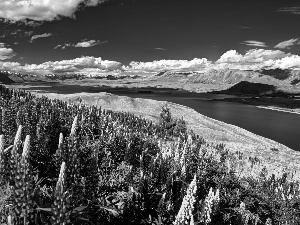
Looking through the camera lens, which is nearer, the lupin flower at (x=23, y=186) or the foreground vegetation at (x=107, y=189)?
the lupin flower at (x=23, y=186)

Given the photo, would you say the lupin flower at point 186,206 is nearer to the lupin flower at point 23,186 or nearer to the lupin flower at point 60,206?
the lupin flower at point 60,206

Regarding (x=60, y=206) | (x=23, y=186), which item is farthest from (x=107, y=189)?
(x=23, y=186)

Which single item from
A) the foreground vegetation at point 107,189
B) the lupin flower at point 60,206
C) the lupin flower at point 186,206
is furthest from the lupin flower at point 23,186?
the lupin flower at point 186,206

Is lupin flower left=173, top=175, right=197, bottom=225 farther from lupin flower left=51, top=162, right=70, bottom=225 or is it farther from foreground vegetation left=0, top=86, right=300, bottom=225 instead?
lupin flower left=51, top=162, right=70, bottom=225

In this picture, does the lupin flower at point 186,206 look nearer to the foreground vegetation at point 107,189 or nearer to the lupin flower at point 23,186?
the foreground vegetation at point 107,189

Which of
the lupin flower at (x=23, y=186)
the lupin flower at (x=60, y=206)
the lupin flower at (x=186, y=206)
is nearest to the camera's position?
the lupin flower at (x=23, y=186)

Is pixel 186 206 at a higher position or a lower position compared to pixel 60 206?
lower

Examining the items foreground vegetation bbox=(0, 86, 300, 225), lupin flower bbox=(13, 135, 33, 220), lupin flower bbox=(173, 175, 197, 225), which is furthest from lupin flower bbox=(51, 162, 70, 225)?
lupin flower bbox=(173, 175, 197, 225)

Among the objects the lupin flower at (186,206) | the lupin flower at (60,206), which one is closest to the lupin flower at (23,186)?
the lupin flower at (60,206)

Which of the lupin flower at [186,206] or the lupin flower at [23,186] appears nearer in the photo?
the lupin flower at [23,186]

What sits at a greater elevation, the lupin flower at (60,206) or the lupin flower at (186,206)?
the lupin flower at (60,206)

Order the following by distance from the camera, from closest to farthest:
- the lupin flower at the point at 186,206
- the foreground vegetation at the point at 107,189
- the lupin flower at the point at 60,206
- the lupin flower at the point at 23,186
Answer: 1. the lupin flower at the point at 23,186
2. the lupin flower at the point at 60,206
3. the foreground vegetation at the point at 107,189
4. the lupin flower at the point at 186,206

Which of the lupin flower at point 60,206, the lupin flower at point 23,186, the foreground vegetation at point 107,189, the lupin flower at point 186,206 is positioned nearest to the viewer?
the lupin flower at point 23,186

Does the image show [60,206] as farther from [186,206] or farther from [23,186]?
[186,206]
